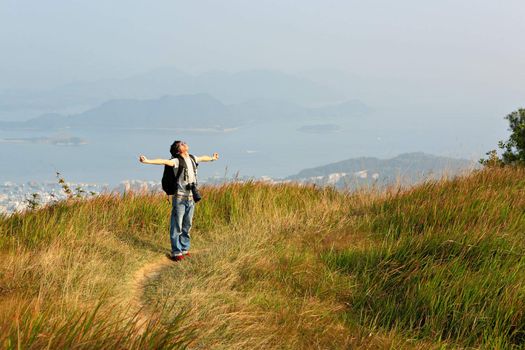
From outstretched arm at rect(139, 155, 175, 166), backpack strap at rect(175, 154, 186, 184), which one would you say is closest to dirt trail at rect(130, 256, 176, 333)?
backpack strap at rect(175, 154, 186, 184)

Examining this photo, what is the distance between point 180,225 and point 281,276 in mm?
2793

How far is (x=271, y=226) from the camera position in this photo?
8594mm

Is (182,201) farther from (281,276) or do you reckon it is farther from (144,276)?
(281,276)

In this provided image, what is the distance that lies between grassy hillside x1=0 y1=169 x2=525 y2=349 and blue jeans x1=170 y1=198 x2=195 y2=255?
424mm

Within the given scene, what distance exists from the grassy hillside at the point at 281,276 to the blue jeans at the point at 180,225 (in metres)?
0.42

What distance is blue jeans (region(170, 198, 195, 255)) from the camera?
8.18 metres

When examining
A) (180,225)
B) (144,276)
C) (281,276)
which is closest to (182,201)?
(180,225)

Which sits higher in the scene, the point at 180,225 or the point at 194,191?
the point at 194,191

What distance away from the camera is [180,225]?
8.25m

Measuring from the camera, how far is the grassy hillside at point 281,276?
13.7 feet

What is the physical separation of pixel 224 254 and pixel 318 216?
270cm

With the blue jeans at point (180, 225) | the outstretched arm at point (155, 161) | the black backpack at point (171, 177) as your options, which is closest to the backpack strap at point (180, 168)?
the black backpack at point (171, 177)

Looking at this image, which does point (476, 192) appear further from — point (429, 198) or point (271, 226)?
point (271, 226)

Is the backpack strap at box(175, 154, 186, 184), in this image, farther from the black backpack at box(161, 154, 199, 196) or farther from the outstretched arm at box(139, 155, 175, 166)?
the outstretched arm at box(139, 155, 175, 166)
